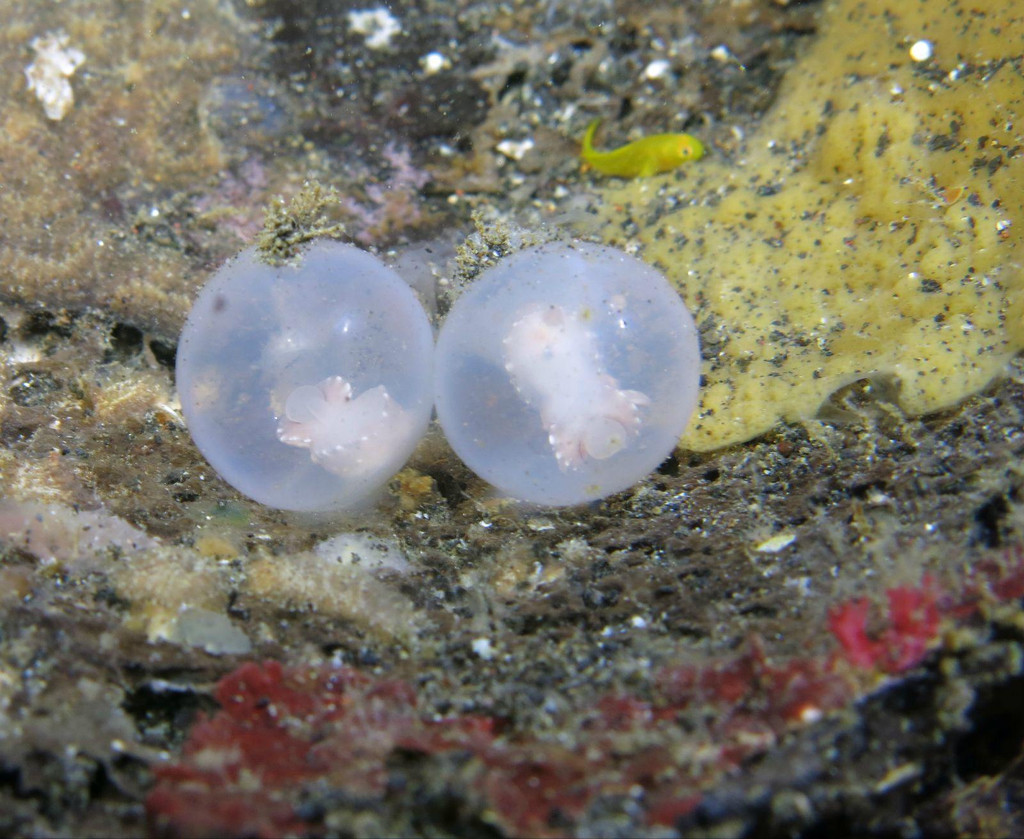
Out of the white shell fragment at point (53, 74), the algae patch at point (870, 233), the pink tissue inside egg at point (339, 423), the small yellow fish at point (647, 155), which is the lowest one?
the pink tissue inside egg at point (339, 423)

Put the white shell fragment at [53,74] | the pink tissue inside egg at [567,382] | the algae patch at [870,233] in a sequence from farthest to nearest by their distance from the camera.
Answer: the white shell fragment at [53,74], the algae patch at [870,233], the pink tissue inside egg at [567,382]

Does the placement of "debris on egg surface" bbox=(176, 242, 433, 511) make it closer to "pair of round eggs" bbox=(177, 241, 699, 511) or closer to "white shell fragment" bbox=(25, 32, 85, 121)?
"pair of round eggs" bbox=(177, 241, 699, 511)

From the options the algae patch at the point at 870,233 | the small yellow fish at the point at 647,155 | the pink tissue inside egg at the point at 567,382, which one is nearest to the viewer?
the pink tissue inside egg at the point at 567,382

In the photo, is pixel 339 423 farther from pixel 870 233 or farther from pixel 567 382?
pixel 870 233

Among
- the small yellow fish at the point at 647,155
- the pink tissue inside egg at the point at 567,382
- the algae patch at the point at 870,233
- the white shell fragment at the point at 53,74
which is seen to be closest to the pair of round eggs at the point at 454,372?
the pink tissue inside egg at the point at 567,382

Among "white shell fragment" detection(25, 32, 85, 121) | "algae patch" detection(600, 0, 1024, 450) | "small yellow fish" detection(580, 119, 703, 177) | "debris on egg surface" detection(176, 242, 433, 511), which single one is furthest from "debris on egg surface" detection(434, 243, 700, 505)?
"white shell fragment" detection(25, 32, 85, 121)

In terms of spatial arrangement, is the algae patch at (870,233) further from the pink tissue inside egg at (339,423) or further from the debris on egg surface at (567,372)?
the pink tissue inside egg at (339,423)

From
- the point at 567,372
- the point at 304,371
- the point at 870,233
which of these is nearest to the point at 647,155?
the point at 870,233
